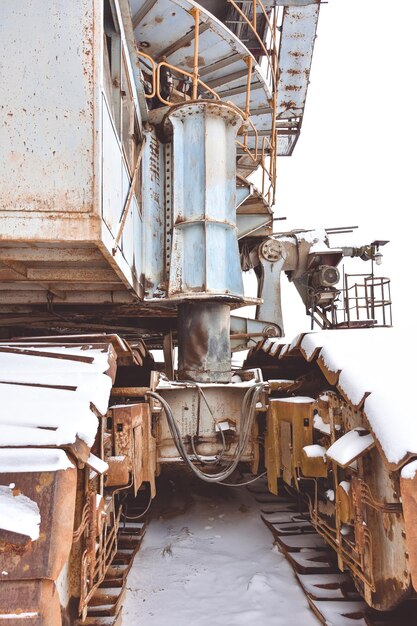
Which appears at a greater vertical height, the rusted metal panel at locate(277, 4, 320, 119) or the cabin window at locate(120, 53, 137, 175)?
the rusted metal panel at locate(277, 4, 320, 119)

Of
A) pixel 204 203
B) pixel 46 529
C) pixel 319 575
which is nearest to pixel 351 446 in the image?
pixel 319 575

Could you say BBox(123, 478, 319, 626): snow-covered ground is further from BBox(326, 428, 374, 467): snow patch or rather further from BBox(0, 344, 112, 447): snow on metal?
BBox(0, 344, 112, 447): snow on metal

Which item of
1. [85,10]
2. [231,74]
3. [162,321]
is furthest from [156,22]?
[162,321]

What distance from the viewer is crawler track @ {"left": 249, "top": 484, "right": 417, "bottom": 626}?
9.43ft

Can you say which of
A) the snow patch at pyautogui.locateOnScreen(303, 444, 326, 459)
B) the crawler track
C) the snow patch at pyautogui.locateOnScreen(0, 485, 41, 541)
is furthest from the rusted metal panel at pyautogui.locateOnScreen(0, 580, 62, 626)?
the snow patch at pyautogui.locateOnScreen(303, 444, 326, 459)

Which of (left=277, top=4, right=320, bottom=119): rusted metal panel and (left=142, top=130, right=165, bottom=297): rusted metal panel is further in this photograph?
(left=277, top=4, right=320, bottom=119): rusted metal panel

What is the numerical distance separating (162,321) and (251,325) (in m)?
1.32

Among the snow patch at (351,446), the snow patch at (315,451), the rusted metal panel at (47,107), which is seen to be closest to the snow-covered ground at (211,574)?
the snow patch at (315,451)

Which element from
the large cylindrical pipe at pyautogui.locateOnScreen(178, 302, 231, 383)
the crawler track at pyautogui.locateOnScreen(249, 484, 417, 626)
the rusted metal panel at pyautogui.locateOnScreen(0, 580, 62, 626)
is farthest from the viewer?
the large cylindrical pipe at pyautogui.locateOnScreen(178, 302, 231, 383)

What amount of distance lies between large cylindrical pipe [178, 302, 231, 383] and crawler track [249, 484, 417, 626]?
1.42 m

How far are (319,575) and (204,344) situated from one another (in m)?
2.44

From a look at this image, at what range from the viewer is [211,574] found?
11.7 ft

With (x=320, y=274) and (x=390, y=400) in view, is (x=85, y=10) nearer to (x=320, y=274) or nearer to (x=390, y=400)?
(x=390, y=400)

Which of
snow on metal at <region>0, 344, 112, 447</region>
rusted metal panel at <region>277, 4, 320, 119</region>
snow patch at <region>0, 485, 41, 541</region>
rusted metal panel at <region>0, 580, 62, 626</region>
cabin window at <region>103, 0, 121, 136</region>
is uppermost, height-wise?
rusted metal panel at <region>277, 4, 320, 119</region>
